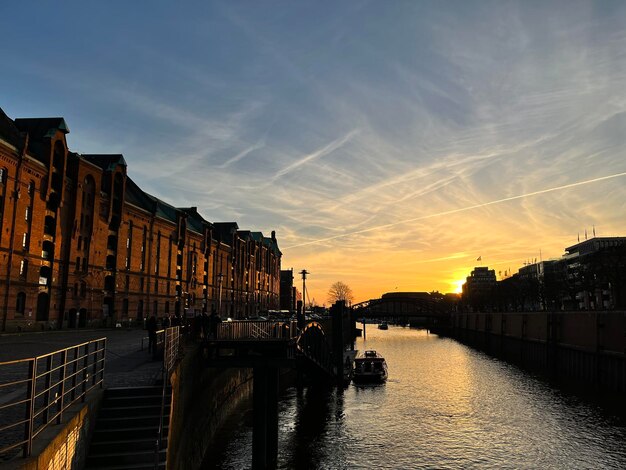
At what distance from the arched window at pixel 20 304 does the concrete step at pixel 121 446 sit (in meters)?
45.2

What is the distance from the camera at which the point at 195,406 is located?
69.5ft

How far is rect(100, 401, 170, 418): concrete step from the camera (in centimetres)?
1216

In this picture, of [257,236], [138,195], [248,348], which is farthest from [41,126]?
[257,236]

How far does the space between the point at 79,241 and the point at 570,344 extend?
63.1 meters

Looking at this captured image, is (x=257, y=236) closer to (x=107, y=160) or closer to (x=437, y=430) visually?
(x=107, y=160)

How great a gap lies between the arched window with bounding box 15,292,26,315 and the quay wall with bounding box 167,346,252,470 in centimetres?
2798

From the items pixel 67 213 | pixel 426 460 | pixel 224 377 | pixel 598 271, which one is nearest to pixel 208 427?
pixel 224 377

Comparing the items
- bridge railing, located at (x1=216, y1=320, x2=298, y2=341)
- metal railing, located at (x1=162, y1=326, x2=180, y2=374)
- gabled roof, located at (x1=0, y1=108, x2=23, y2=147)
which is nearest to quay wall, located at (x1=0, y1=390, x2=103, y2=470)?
metal railing, located at (x1=162, y1=326, x2=180, y2=374)

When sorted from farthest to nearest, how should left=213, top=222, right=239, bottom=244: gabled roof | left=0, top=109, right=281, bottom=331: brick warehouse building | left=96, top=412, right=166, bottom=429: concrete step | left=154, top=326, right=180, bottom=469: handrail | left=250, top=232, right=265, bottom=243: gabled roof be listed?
left=250, top=232, right=265, bottom=243: gabled roof → left=213, top=222, right=239, bottom=244: gabled roof → left=0, top=109, right=281, bottom=331: brick warehouse building → left=96, top=412, right=166, bottom=429: concrete step → left=154, top=326, right=180, bottom=469: handrail

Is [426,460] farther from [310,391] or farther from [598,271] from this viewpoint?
[598,271]

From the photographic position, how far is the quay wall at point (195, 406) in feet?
49.0

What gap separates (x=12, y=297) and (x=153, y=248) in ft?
100

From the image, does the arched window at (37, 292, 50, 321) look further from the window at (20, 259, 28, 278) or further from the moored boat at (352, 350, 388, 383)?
the moored boat at (352, 350, 388, 383)

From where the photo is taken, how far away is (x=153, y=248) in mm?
77188
